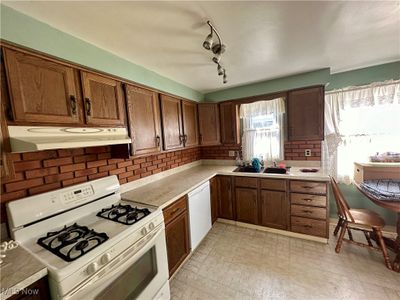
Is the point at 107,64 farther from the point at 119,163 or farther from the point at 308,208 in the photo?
the point at 308,208

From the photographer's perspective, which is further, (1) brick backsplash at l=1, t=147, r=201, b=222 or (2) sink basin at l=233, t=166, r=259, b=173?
(2) sink basin at l=233, t=166, r=259, b=173

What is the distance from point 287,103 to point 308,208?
1.49 m

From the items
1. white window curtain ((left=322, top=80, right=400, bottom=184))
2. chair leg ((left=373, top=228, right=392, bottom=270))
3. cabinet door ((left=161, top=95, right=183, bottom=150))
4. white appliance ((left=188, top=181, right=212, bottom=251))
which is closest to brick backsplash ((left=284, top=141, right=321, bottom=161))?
white window curtain ((left=322, top=80, right=400, bottom=184))

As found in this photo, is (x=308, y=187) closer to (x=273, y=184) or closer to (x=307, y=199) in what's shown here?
(x=307, y=199)

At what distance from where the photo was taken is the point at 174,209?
1696 millimetres

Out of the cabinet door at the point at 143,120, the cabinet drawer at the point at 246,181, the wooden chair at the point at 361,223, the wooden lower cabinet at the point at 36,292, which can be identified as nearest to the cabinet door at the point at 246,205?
the cabinet drawer at the point at 246,181

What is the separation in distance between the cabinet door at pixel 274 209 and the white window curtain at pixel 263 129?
2.31ft

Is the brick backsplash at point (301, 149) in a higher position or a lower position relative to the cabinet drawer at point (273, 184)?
higher

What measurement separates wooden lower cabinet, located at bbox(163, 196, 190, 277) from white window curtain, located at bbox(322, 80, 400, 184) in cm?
221

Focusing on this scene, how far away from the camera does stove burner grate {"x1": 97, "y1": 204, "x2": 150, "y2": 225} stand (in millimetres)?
1286

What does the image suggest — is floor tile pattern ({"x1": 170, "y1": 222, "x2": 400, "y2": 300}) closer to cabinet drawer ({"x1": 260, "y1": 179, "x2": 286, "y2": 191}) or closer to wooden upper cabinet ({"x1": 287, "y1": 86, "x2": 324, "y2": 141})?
cabinet drawer ({"x1": 260, "y1": 179, "x2": 286, "y2": 191})

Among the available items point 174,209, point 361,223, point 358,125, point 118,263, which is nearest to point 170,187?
point 174,209

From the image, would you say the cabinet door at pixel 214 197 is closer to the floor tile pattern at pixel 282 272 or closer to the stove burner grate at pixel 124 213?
the floor tile pattern at pixel 282 272

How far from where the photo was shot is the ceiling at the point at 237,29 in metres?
1.13
